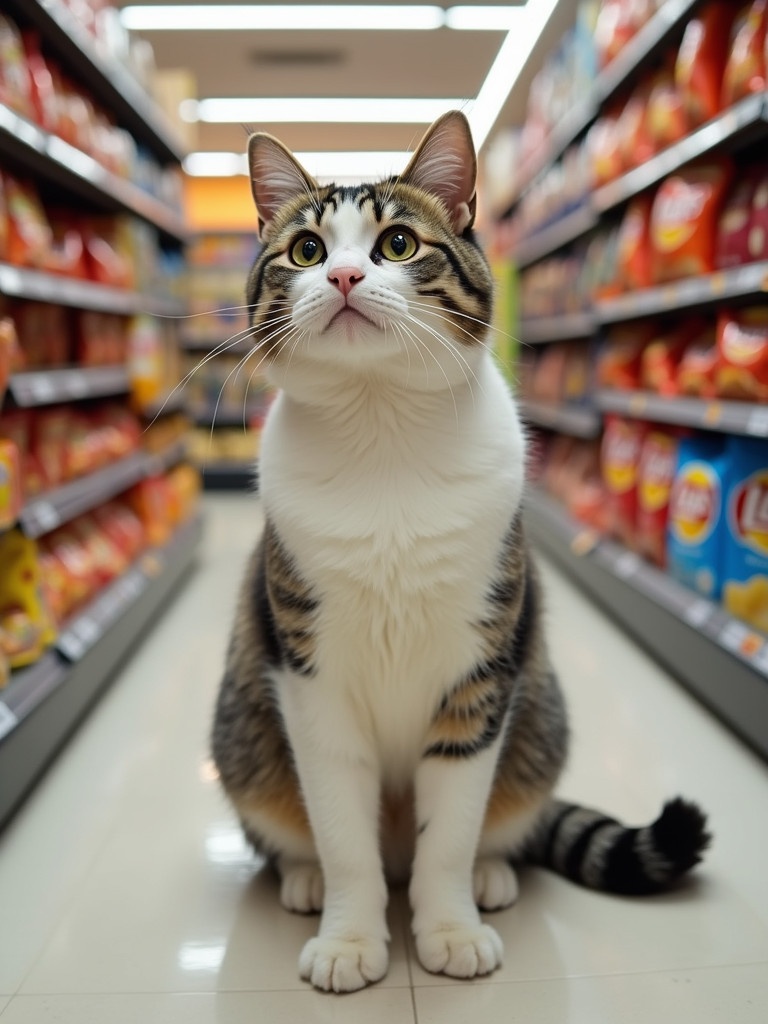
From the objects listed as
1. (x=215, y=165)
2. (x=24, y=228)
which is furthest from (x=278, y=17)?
(x=215, y=165)

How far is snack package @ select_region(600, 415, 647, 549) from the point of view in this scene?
3.14m

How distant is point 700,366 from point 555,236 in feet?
6.68

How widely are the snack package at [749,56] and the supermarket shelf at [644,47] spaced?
0.41 m

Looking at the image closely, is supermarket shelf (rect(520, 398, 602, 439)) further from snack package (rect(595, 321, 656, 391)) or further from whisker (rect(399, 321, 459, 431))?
whisker (rect(399, 321, 459, 431))

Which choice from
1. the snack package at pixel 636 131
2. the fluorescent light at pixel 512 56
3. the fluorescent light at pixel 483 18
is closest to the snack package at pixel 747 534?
the snack package at pixel 636 131

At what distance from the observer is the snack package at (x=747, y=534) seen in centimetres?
212

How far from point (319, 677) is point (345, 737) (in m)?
0.10

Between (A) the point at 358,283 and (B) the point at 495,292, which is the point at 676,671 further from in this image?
(A) the point at 358,283

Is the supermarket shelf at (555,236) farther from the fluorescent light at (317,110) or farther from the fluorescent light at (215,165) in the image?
the fluorescent light at (215,165)

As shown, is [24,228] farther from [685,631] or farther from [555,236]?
[555,236]

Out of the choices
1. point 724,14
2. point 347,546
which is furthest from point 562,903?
point 724,14

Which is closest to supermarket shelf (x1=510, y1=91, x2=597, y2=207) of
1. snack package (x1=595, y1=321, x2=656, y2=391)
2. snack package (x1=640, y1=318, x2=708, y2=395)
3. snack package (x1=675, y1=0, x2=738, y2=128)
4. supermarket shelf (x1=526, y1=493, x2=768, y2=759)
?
snack package (x1=595, y1=321, x2=656, y2=391)

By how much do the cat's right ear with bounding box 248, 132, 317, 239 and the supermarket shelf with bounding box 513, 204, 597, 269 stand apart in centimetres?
268

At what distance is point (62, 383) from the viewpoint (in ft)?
8.11
